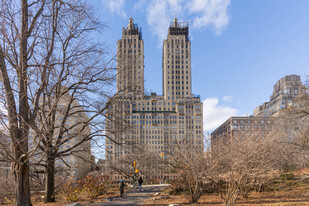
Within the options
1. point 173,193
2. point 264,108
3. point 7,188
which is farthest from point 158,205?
point 264,108

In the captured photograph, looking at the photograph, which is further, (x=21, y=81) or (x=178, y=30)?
(x=178, y=30)

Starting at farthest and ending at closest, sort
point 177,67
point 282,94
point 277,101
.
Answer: point 177,67
point 277,101
point 282,94

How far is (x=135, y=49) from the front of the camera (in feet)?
392

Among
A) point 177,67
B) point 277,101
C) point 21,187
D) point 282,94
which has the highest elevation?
point 177,67

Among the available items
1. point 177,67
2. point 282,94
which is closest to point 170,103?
point 177,67

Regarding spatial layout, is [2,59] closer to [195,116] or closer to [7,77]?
[7,77]

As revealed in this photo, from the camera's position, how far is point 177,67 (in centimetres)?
12425

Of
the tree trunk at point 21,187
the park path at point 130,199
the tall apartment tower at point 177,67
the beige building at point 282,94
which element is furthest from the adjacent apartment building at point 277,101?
the tree trunk at point 21,187

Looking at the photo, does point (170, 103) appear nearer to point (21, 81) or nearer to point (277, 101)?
point (277, 101)

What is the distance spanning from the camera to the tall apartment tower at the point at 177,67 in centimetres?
12306

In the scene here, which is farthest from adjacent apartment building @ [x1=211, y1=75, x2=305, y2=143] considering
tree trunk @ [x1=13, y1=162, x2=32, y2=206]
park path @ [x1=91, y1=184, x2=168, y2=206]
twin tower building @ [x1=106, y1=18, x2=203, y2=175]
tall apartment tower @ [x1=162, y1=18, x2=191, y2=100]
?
tree trunk @ [x1=13, y1=162, x2=32, y2=206]

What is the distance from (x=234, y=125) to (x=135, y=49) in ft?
162

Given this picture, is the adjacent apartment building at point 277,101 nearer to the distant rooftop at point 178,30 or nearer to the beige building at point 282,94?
the beige building at point 282,94

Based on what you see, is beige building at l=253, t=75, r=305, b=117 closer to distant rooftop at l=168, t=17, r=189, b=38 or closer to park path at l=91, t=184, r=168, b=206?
distant rooftop at l=168, t=17, r=189, b=38
